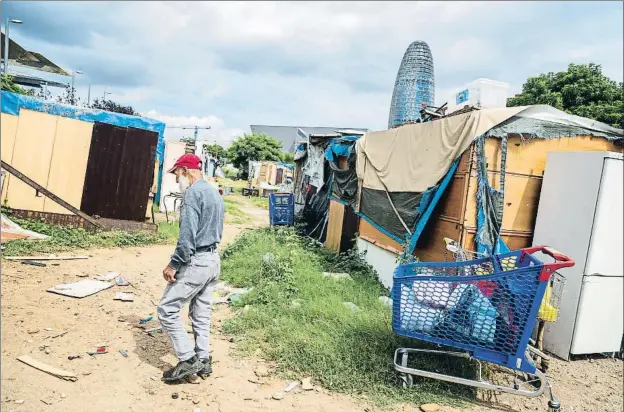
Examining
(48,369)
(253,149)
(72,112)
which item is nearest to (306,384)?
(48,369)

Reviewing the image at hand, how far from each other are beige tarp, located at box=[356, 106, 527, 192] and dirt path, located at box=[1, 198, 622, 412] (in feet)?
8.66

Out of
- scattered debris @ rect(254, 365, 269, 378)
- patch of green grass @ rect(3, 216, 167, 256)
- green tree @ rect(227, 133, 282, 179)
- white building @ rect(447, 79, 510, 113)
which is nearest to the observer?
scattered debris @ rect(254, 365, 269, 378)

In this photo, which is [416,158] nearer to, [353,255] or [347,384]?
[353,255]

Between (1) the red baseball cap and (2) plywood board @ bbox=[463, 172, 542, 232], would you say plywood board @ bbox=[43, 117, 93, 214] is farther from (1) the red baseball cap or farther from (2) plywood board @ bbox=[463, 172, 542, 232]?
(2) plywood board @ bbox=[463, 172, 542, 232]

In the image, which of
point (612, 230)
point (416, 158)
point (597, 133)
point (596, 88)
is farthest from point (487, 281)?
point (596, 88)

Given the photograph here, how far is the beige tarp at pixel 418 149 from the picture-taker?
4578 millimetres

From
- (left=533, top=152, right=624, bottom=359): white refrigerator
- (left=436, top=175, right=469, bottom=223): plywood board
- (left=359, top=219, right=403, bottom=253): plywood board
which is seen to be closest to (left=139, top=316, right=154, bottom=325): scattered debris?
(left=359, top=219, right=403, bottom=253): plywood board

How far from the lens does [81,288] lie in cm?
521

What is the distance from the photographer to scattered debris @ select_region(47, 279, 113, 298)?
4969 mm

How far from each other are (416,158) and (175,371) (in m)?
4.04

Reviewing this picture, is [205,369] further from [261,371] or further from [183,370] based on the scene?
[261,371]

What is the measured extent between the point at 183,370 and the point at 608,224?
4.42 meters

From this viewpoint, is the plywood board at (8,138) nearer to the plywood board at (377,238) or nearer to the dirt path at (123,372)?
the dirt path at (123,372)

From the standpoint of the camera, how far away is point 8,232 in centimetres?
686
